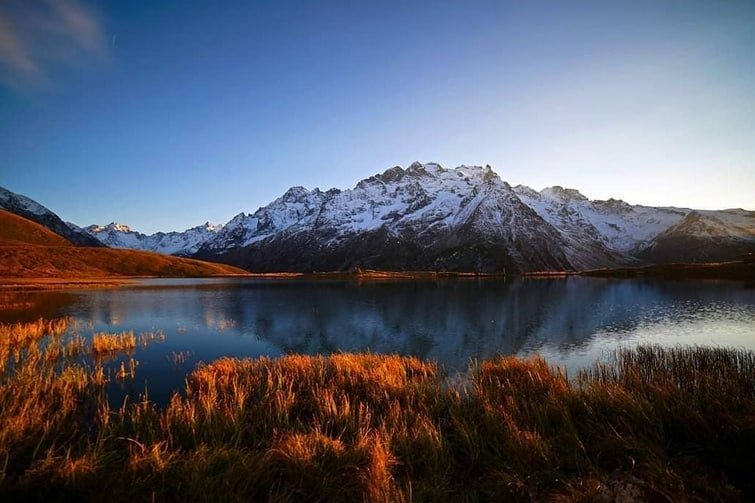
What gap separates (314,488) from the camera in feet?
32.2

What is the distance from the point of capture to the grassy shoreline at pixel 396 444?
9289mm

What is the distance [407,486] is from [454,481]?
2.11 m

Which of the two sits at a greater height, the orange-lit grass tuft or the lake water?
the orange-lit grass tuft

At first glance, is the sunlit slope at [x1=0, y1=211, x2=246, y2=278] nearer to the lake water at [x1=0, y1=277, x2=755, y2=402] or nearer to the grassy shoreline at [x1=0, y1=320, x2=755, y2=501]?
the lake water at [x1=0, y1=277, x2=755, y2=402]

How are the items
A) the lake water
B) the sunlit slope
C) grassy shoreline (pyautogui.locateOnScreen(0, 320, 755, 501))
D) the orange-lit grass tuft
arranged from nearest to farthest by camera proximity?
grassy shoreline (pyautogui.locateOnScreen(0, 320, 755, 501)), the orange-lit grass tuft, the lake water, the sunlit slope

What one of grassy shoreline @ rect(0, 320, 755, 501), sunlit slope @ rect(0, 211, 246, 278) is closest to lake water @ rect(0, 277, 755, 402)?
grassy shoreline @ rect(0, 320, 755, 501)

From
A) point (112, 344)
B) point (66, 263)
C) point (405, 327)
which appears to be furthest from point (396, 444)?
point (66, 263)

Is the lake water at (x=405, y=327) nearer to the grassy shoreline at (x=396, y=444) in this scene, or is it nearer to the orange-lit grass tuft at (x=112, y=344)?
the orange-lit grass tuft at (x=112, y=344)

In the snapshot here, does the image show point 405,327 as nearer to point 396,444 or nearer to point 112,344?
point 112,344

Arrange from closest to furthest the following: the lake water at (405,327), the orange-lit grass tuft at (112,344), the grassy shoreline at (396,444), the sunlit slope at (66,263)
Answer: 1. the grassy shoreline at (396,444)
2. the orange-lit grass tuft at (112,344)
3. the lake water at (405,327)
4. the sunlit slope at (66,263)

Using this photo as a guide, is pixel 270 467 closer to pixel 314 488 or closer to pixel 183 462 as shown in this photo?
pixel 314 488

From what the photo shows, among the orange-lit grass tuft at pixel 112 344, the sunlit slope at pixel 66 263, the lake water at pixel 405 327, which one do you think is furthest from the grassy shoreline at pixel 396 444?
the sunlit slope at pixel 66 263

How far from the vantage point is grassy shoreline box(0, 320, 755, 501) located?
9289mm

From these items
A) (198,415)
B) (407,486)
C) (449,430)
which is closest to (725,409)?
(449,430)
